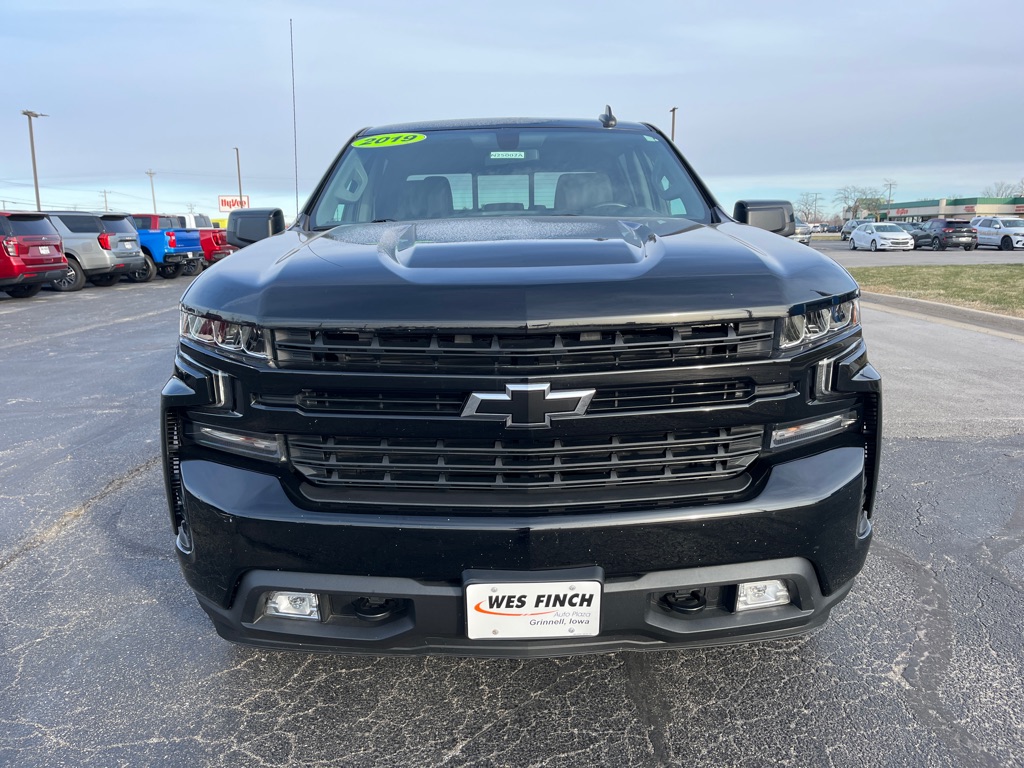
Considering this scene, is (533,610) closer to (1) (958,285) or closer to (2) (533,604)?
(2) (533,604)

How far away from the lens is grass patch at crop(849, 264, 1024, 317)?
11742 millimetres

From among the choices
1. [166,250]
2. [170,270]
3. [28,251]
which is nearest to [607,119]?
[28,251]

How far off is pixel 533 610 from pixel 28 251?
53.7ft

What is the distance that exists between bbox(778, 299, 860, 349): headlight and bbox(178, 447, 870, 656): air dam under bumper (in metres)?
0.32

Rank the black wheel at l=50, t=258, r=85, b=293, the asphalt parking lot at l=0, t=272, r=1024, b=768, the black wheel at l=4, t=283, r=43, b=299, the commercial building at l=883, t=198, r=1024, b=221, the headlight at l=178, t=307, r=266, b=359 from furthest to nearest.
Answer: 1. the commercial building at l=883, t=198, r=1024, b=221
2. the black wheel at l=50, t=258, r=85, b=293
3. the black wheel at l=4, t=283, r=43, b=299
4. the asphalt parking lot at l=0, t=272, r=1024, b=768
5. the headlight at l=178, t=307, r=266, b=359

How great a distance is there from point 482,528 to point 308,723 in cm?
91

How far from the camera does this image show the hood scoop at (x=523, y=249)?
6.72 ft

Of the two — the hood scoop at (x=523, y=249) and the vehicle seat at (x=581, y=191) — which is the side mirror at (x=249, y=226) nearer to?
the hood scoop at (x=523, y=249)

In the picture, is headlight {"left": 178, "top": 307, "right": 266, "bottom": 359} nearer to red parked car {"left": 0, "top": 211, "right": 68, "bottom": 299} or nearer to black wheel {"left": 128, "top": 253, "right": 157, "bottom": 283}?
red parked car {"left": 0, "top": 211, "right": 68, "bottom": 299}

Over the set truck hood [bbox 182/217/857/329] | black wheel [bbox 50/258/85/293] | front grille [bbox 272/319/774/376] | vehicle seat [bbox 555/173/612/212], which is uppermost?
vehicle seat [bbox 555/173/612/212]

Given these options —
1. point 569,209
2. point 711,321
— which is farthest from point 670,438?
point 569,209

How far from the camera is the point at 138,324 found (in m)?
11.3

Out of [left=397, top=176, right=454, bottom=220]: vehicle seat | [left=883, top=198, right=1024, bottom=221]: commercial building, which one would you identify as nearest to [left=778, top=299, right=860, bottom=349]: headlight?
[left=397, top=176, right=454, bottom=220]: vehicle seat

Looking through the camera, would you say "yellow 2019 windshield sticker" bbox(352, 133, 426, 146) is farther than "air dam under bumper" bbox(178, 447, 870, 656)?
Yes
